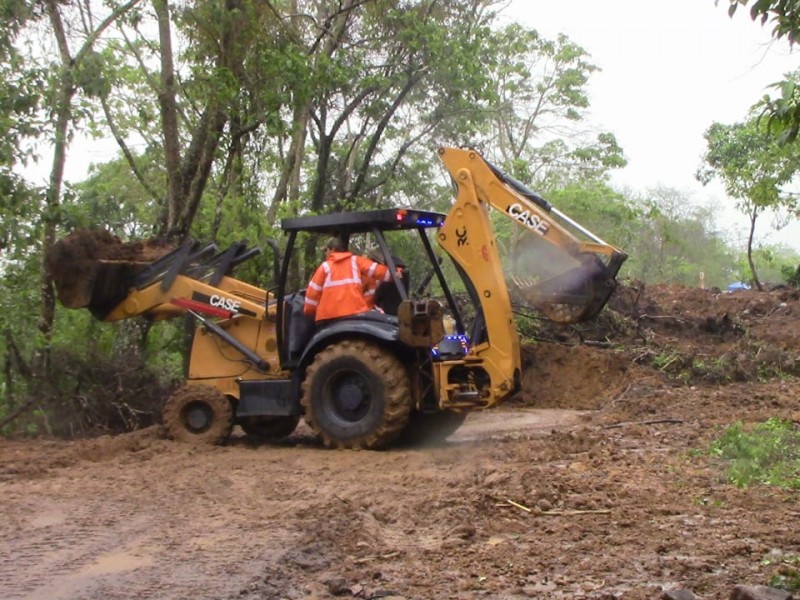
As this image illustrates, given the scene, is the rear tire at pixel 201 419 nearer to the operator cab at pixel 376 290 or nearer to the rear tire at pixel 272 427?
the rear tire at pixel 272 427

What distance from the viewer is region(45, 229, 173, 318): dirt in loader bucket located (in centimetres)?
1089

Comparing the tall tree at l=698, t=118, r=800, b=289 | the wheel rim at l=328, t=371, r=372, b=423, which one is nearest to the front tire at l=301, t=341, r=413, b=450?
the wheel rim at l=328, t=371, r=372, b=423

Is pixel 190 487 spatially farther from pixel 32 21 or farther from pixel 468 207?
pixel 32 21

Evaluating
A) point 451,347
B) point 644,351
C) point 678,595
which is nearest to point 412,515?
point 678,595

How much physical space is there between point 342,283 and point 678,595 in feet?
20.1

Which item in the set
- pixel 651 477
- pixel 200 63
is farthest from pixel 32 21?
pixel 651 477

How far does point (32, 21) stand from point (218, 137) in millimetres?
2687

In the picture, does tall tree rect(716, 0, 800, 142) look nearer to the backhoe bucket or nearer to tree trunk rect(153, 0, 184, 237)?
the backhoe bucket

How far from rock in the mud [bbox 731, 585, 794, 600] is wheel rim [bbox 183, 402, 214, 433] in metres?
7.34

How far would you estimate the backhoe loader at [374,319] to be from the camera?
10.0 m

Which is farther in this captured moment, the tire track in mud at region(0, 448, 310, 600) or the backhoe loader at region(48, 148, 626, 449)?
the backhoe loader at region(48, 148, 626, 449)

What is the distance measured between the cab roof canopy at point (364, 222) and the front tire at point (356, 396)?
3.91 feet

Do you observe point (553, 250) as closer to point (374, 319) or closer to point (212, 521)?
point (374, 319)

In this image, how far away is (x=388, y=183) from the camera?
26.5 meters
